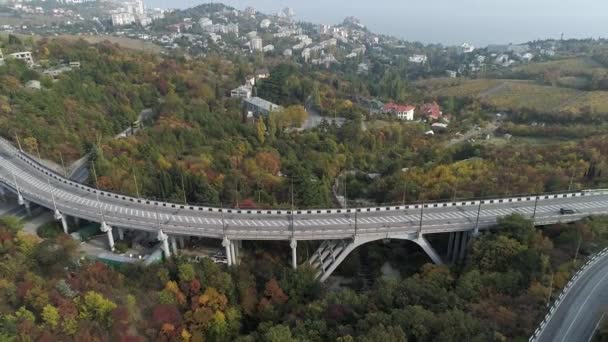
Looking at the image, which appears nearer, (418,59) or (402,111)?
(402,111)

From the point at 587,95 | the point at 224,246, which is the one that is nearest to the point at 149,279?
the point at 224,246

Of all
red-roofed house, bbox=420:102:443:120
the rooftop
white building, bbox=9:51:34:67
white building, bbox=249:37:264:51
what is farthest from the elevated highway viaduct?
white building, bbox=249:37:264:51

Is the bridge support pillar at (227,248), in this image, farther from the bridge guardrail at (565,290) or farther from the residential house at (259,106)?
the residential house at (259,106)

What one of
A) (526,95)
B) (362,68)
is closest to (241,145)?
(526,95)

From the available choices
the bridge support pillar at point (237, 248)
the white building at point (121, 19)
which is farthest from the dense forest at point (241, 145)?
the white building at point (121, 19)

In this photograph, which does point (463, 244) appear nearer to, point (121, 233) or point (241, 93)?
point (121, 233)

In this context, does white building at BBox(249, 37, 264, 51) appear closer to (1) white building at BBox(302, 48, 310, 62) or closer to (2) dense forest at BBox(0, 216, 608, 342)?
(1) white building at BBox(302, 48, 310, 62)

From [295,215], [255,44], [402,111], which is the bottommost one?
[295,215]

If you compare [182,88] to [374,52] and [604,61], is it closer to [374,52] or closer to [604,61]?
[604,61]
